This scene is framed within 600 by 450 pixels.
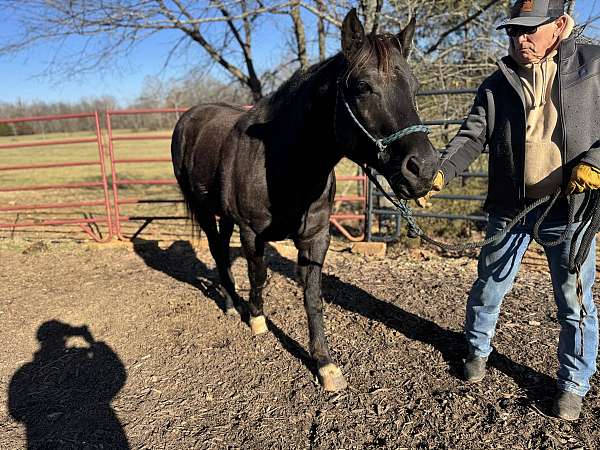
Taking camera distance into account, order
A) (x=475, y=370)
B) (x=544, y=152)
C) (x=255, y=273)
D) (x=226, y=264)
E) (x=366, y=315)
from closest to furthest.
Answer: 1. (x=544, y=152)
2. (x=475, y=370)
3. (x=255, y=273)
4. (x=366, y=315)
5. (x=226, y=264)

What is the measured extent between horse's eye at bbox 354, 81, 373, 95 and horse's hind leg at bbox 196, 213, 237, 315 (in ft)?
7.12

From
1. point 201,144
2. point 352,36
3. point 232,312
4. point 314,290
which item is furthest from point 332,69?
point 232,312

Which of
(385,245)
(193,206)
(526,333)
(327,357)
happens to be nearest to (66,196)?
(193,206)

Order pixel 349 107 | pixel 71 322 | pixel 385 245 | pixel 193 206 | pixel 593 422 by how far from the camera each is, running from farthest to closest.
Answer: pixel 385 245 → pixel 193 206 → pixel 71 322 → pixel 593 422 → pixel 349 107

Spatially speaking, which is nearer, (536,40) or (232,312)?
(536,40)

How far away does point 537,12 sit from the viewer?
188 cm

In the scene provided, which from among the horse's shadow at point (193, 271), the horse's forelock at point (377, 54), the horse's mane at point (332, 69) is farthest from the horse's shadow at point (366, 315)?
the horse's forelock at point (377, 54)

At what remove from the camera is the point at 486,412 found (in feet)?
7.56

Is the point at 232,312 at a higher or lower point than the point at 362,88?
lower

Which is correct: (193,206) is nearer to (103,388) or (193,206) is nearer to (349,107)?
(103,388)

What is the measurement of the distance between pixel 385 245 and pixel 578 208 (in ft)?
10.4

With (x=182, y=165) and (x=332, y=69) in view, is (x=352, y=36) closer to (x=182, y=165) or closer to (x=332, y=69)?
(x=332, y=69)

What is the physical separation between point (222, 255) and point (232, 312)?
1.76 feet

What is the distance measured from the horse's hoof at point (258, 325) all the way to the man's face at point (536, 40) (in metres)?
2.46
